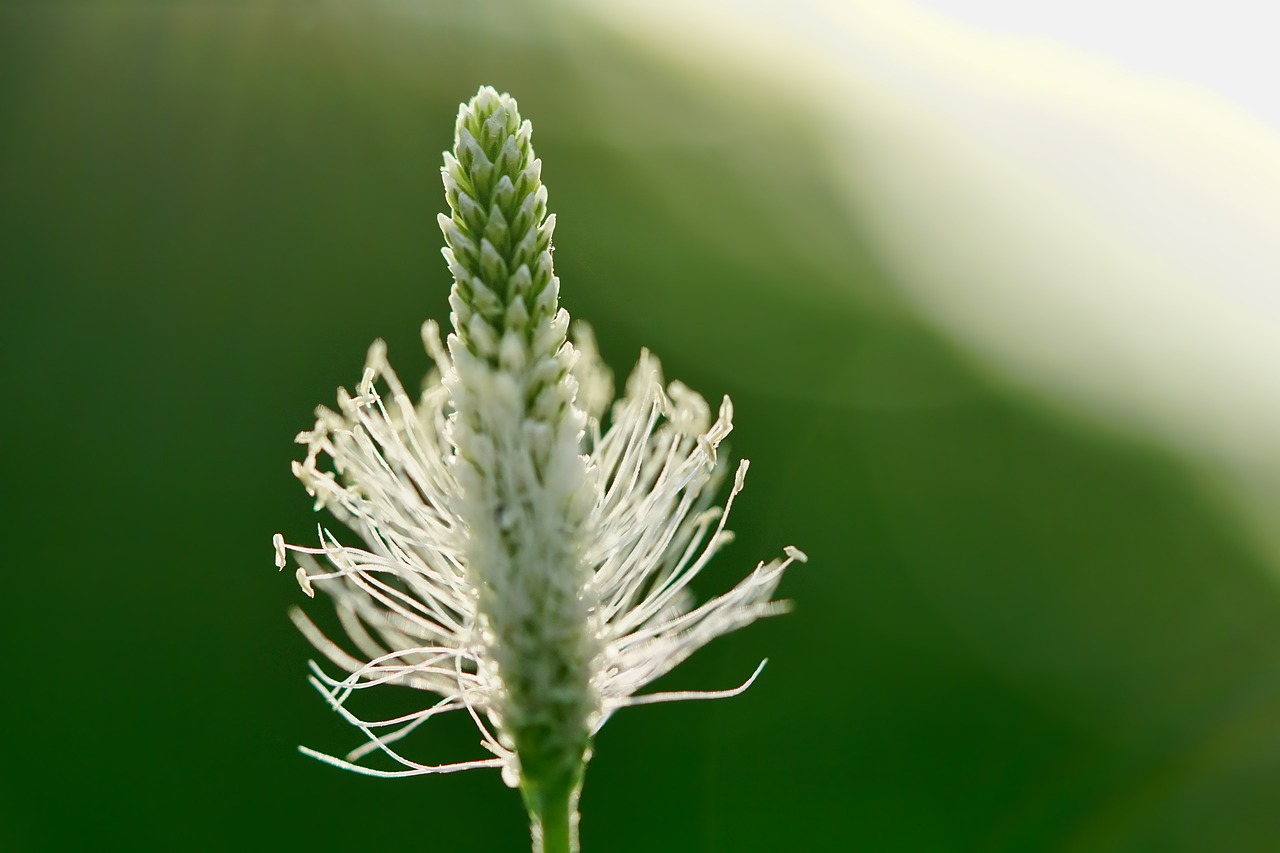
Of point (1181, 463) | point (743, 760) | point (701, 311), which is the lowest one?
point (743, 760)

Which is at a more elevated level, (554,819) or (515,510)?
(515,510)

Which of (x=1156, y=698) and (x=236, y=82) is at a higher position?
(x=236, y=82)

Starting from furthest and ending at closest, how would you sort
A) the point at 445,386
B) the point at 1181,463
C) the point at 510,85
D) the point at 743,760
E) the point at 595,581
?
the point at 1181,463, the point at 510,85, the point at 743,760, the point at 595,581, the point at 445,386

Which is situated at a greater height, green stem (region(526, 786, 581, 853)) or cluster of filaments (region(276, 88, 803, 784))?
cluster of filaments (region(276, 88, 803, 784))

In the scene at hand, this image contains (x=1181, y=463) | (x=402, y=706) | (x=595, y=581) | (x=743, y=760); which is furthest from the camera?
(x=1181, y=463)

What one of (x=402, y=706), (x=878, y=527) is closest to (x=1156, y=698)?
(x=878, y=527)

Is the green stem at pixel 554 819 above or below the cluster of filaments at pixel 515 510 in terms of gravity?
below

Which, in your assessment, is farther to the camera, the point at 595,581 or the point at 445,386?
the point at 595,581

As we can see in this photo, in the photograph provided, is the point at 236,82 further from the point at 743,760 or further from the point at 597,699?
the point at 597,699
